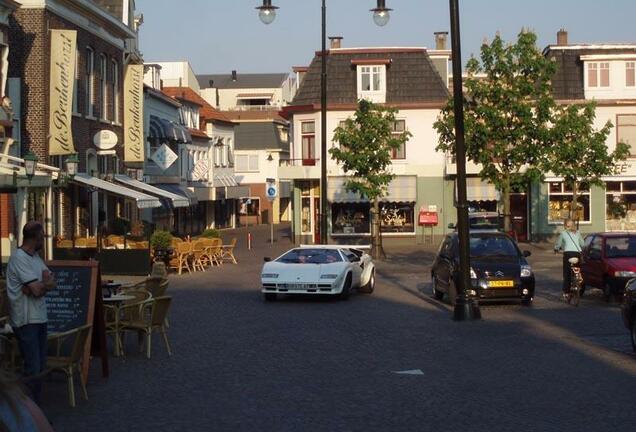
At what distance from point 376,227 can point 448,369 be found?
28.8 m

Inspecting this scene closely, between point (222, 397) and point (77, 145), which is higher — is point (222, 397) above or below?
below

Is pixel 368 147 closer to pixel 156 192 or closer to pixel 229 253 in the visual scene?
pixel 229 253

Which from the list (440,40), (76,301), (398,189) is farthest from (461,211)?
(440,40)

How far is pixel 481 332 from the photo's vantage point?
17578mm

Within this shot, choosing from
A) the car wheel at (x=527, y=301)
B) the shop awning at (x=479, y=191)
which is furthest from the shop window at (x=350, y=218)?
the car wheel at (x=527, y=301)

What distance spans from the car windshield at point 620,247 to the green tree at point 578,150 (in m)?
19.3

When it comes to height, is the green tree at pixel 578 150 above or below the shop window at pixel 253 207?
above

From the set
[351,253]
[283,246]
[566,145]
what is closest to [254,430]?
[351,253]

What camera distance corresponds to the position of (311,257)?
2456 centimetres

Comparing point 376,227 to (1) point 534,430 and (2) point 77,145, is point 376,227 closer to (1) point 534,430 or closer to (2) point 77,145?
(2) point 77,145

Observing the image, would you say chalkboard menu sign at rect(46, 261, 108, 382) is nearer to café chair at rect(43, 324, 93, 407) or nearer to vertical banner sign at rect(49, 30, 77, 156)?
café chair at rect(43, 324, 93, 407)

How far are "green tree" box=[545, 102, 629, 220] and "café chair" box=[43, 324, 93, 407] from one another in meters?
33.9

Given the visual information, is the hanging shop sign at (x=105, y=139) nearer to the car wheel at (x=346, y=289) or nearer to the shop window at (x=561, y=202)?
the car wheel at (x=346, y=289)

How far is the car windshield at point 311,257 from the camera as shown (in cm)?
2438
